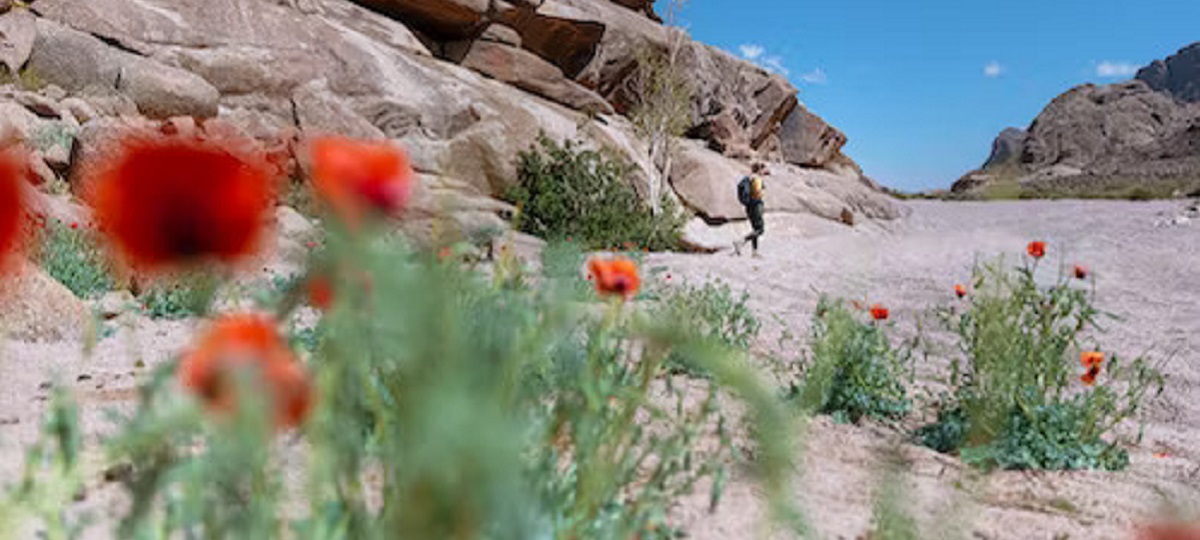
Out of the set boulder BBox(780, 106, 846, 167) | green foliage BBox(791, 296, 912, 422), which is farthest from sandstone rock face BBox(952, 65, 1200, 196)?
green foliage BBox(791, 296, 912, 422)

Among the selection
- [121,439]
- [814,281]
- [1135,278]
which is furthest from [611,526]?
[1135,278]

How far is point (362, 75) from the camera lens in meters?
11.8

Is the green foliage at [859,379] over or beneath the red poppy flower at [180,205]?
beneath

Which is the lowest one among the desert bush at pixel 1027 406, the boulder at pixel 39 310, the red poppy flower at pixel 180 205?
the boulder at pixel 39 310

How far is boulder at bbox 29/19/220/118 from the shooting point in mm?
9570

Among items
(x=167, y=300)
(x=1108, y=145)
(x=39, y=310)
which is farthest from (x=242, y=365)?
(x=1108, y=145)

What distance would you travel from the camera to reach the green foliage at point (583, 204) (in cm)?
1060

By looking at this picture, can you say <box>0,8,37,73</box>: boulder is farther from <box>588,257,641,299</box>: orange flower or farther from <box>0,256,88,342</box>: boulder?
<box>588,257,641,299</box>: orange flower

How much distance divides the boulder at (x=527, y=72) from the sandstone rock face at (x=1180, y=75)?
89.7m

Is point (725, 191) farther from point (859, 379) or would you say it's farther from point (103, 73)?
point (859, 379)

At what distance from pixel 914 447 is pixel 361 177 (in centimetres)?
274

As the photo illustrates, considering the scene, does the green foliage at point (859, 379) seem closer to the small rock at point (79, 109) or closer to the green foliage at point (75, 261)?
the green foliage at point (75, 261)

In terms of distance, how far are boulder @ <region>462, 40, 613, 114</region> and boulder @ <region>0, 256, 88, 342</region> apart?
12.5m

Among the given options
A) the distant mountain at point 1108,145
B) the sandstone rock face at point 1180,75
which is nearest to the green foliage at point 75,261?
the distant mountain at point 1108,145
